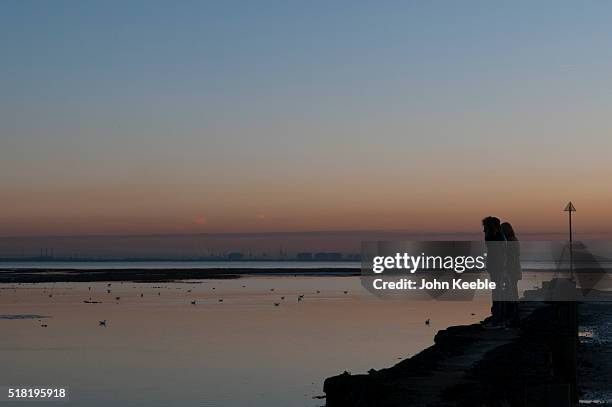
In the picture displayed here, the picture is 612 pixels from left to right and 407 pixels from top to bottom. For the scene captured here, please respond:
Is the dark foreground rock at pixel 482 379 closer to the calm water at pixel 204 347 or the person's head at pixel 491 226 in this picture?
the person's head at pixel 491 226

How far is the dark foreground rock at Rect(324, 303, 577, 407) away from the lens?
13.4m

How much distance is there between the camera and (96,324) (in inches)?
2090

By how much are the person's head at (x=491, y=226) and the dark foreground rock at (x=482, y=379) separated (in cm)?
250

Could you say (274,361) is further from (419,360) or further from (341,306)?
(341,306)

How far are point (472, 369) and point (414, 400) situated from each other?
3763 millimetres

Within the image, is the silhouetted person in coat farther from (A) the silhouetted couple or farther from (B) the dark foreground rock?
(B) the dark foreground rock

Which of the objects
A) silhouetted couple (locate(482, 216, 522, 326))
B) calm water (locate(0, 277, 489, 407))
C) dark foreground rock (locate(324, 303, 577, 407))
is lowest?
calm water (locate(0, 277, 489, 407))

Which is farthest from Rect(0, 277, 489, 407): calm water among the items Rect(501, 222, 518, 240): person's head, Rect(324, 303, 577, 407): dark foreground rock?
Rect(501, 222, 518, 240): person's head

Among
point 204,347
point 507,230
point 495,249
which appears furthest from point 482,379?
point 204,347

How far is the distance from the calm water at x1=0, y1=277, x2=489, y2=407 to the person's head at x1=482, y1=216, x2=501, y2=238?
754 centimetres

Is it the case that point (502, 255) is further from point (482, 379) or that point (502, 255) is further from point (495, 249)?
point (482, 379)

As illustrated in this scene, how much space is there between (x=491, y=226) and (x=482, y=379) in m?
6.16

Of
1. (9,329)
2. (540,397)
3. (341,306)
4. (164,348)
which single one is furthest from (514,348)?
(341,306)

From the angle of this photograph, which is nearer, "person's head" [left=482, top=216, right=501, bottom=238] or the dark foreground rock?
the dark foreground rock
